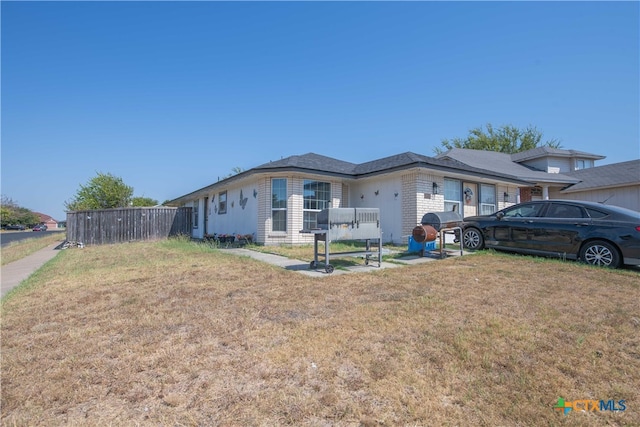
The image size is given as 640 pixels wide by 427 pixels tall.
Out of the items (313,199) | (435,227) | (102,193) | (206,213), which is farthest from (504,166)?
(102,193)

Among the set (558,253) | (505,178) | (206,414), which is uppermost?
(505,178)

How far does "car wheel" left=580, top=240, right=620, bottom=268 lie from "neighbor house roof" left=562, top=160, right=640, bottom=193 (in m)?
11.9

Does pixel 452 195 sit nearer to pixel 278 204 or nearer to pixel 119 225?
pixel 278 204

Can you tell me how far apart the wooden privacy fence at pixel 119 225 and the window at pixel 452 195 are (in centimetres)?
1496

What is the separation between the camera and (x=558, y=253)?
7352mm

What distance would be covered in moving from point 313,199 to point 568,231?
25.7 ft

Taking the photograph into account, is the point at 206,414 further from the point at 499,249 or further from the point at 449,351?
the point at 499,249

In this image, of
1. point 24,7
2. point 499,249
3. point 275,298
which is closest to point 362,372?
point 275,298

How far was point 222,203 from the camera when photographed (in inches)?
634

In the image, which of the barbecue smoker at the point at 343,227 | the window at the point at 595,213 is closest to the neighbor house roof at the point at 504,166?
the window at the point at 595,213

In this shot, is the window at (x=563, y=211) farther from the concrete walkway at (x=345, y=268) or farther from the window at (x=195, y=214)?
the window at (x=195, y=214)

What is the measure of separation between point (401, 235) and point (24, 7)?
1213 cm

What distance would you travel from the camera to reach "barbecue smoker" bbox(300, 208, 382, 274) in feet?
20.9

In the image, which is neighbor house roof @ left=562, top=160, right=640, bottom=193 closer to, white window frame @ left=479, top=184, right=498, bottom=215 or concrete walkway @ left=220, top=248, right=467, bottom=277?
white window frame @ left=479, top=184, right=498, bottom=215
